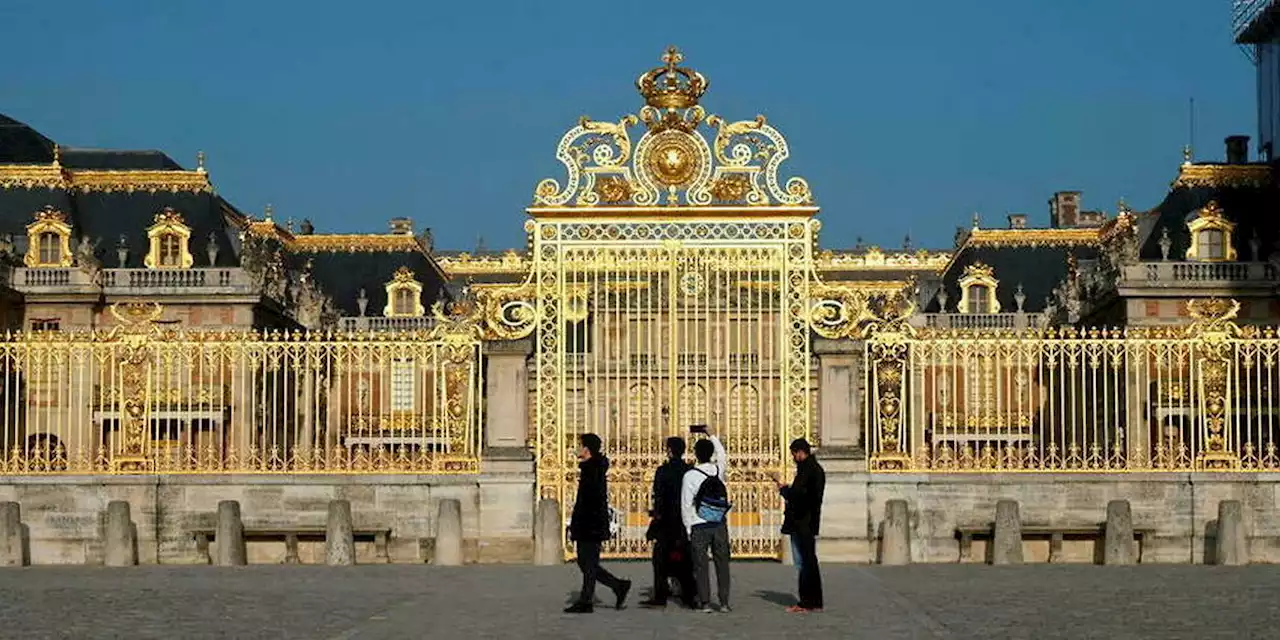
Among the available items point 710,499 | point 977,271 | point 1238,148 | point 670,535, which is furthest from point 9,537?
point 1238,148

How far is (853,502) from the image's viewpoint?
25.9 meters

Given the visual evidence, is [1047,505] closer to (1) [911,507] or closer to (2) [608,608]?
(1) [911,507]

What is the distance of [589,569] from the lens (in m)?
19.0

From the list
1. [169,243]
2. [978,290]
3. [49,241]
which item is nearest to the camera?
[49,241]

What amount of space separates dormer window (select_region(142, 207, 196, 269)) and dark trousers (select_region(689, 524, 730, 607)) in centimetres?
3860

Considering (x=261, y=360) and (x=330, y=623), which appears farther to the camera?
(x=261, y=360)

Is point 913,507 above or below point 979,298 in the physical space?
below

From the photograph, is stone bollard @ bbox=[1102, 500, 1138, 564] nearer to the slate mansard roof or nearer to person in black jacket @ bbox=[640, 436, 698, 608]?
person in black jacket @ bbox=[640, 436, 698, 608]

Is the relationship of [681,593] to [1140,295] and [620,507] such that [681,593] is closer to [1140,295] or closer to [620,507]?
[620,507]

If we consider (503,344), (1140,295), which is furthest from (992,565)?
(1140,295)

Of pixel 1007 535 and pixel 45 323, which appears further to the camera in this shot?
pixel 45 323

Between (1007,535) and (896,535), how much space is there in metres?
1.21

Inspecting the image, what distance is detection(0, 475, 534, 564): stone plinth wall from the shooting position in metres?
26.0

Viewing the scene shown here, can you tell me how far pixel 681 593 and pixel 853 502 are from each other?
6.14 meters
